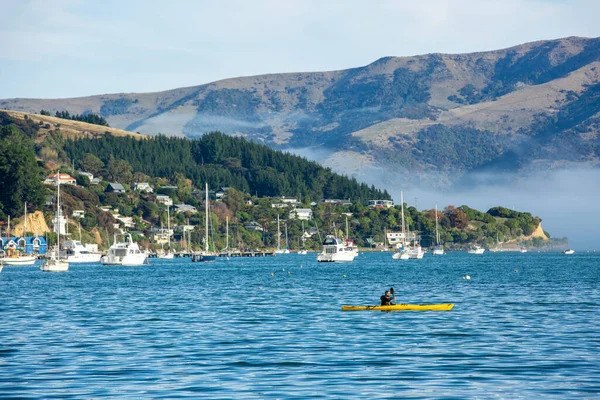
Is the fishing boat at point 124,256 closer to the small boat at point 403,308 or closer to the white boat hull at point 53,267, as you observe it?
the white boat hull at point 53,267

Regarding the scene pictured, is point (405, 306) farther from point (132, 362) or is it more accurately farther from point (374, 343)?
point (132, 362)

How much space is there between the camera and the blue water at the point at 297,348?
120 feet

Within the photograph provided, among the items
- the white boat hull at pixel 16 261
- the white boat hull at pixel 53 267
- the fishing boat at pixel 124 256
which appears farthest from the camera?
the fishing boat at pixel 124 256

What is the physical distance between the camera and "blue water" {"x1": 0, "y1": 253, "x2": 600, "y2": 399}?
36719 mm

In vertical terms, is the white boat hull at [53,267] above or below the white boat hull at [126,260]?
below

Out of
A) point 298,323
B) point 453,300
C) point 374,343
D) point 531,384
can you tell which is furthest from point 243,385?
point 453,300

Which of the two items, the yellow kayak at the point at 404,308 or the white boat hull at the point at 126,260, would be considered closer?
the yellow kayak at the point at 404,308

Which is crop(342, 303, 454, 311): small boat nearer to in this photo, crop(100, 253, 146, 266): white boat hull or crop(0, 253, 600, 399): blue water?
crop(0, 253, 600, 399): blue water

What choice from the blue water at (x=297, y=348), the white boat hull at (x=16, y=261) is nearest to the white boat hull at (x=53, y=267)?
the white boat hull at (x=16, y=261)

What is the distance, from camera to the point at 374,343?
5041 centimetres

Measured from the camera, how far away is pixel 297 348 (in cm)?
4850

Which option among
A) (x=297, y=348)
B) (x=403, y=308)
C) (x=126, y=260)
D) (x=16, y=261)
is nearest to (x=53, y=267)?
(x=126, y=260)

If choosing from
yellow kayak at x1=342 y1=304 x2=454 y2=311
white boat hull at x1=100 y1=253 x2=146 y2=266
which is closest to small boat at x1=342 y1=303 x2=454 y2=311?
yellow kayak at x1=342 y1=304 x2=454 y2=311

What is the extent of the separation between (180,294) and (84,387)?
59340mm
